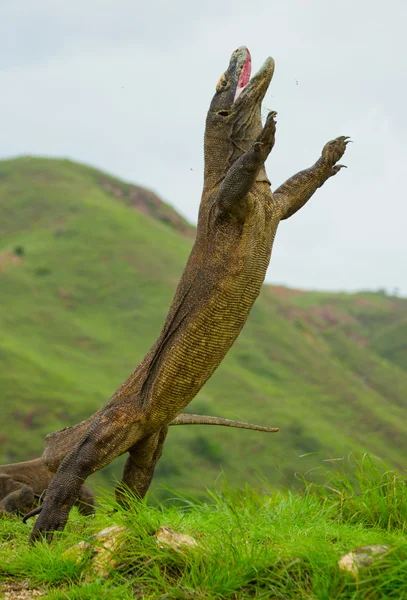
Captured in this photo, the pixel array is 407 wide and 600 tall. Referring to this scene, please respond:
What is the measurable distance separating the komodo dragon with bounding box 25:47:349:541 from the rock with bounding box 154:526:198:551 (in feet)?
2.85

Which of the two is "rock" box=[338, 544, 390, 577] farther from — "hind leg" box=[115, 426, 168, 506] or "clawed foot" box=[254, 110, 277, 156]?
"clawed foot" box=[254, 110, 277, 156]

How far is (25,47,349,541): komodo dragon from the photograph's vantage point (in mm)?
5934

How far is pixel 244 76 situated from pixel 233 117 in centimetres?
33

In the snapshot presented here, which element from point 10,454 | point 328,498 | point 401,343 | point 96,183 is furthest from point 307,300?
point 328,498

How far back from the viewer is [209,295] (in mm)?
5934

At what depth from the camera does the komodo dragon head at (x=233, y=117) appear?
6.19 m

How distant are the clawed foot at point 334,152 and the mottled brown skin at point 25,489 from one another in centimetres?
297

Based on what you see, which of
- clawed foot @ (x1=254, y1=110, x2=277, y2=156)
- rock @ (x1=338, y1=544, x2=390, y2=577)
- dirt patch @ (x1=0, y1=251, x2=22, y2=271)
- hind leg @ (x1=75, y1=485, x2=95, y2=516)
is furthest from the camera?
dirt patch @ (x1=0, y1=251, x2=22, y2=271)

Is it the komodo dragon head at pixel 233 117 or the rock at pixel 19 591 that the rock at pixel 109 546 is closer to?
the rock at pixel 19 591

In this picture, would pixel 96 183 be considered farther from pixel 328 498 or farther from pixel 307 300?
pixel 328 498

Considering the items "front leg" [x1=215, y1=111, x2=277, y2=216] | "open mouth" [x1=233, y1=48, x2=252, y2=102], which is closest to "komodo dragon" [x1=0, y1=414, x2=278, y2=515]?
"front leg" [x1=215, y1=111, x2=277, y2=216]

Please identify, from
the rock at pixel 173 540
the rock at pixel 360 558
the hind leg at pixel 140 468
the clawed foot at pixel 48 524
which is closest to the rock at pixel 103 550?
the rock at pixel 173 540

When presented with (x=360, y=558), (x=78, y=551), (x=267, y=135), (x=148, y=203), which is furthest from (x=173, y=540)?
(x=148, y=203)

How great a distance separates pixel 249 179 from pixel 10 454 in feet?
110
